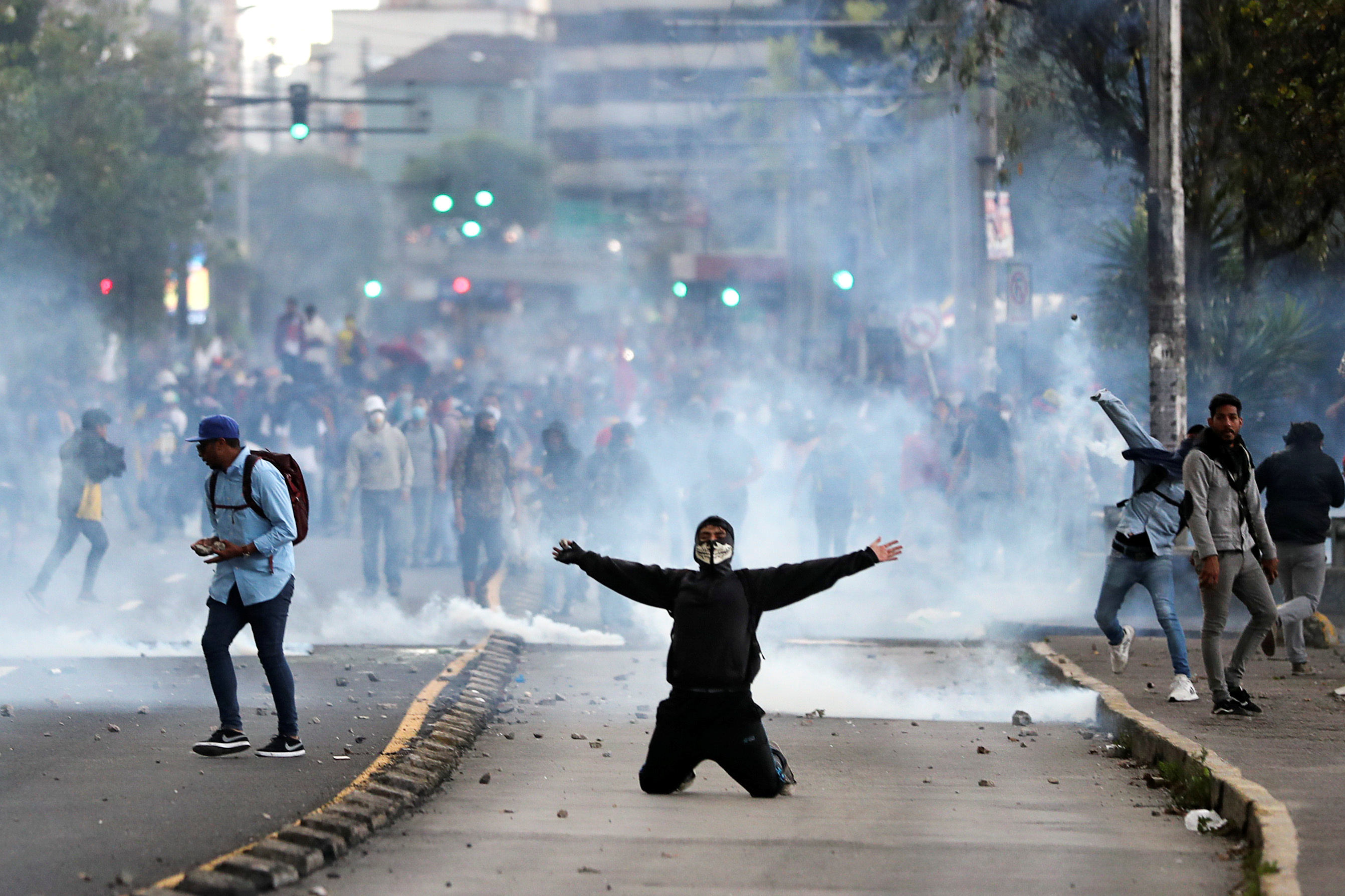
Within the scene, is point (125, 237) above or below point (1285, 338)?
above

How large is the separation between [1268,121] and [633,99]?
79708mm

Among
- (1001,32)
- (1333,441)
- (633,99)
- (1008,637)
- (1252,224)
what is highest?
(633,99)

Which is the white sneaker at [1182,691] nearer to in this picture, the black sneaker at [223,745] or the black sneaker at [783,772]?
the black sneaker at [783,772]

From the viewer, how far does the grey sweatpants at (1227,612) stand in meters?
9.05

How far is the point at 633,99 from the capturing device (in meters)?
92.8

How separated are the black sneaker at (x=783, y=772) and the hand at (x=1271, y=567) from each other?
10.6 ft

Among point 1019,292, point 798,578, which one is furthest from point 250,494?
point 1019,292

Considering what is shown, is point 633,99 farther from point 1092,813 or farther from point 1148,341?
point 1092,813

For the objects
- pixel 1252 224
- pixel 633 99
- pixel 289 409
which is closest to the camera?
pixel 1252 224

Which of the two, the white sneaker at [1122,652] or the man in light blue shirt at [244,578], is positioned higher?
the man in light blue shirt at [244,578]

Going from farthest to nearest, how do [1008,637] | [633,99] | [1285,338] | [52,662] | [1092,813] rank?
[633,99] → [1285,338] → [1008,637] → [52,662] → [1092,813]

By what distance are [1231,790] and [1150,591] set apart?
11.2 ft

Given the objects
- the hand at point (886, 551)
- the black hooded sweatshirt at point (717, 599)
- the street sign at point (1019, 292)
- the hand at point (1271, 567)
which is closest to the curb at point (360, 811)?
the black hooded sweatshirt at point (717, 599)

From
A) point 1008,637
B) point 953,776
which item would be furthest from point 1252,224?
point 953,776
